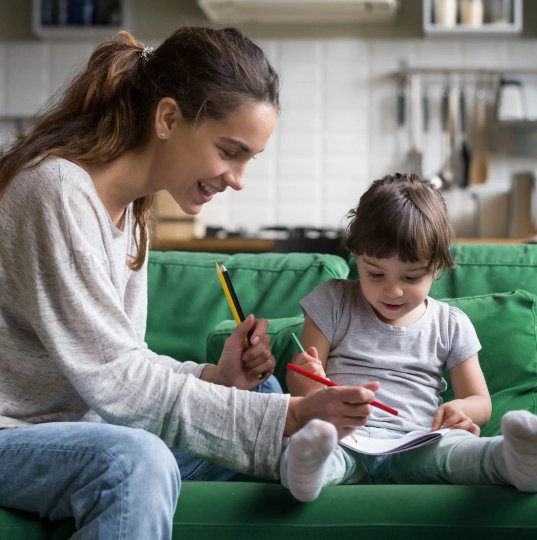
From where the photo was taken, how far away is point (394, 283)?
184 cm

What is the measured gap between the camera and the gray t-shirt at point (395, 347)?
186 centimetres

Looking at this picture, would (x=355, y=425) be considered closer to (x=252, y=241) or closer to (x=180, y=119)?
(x=180, y=119)

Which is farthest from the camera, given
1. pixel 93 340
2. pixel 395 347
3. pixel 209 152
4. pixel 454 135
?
pixel 454 135

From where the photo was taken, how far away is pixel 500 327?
79.4 inches

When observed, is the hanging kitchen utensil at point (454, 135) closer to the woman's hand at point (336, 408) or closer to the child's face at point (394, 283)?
the child's face at point (394, 283)

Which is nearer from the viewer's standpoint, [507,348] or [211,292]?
[507,348]

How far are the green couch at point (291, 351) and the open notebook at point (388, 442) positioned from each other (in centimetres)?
9

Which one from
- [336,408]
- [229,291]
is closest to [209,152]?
[229,291]

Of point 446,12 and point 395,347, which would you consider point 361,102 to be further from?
point 395,347

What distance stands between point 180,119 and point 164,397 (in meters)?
0.49

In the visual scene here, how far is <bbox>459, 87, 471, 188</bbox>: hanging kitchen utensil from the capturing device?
15.9 feet

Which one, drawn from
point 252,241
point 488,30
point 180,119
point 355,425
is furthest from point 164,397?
point 488,30

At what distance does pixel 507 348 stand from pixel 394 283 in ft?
1.09

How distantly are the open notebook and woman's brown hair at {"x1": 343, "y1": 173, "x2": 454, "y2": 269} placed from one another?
349mm
